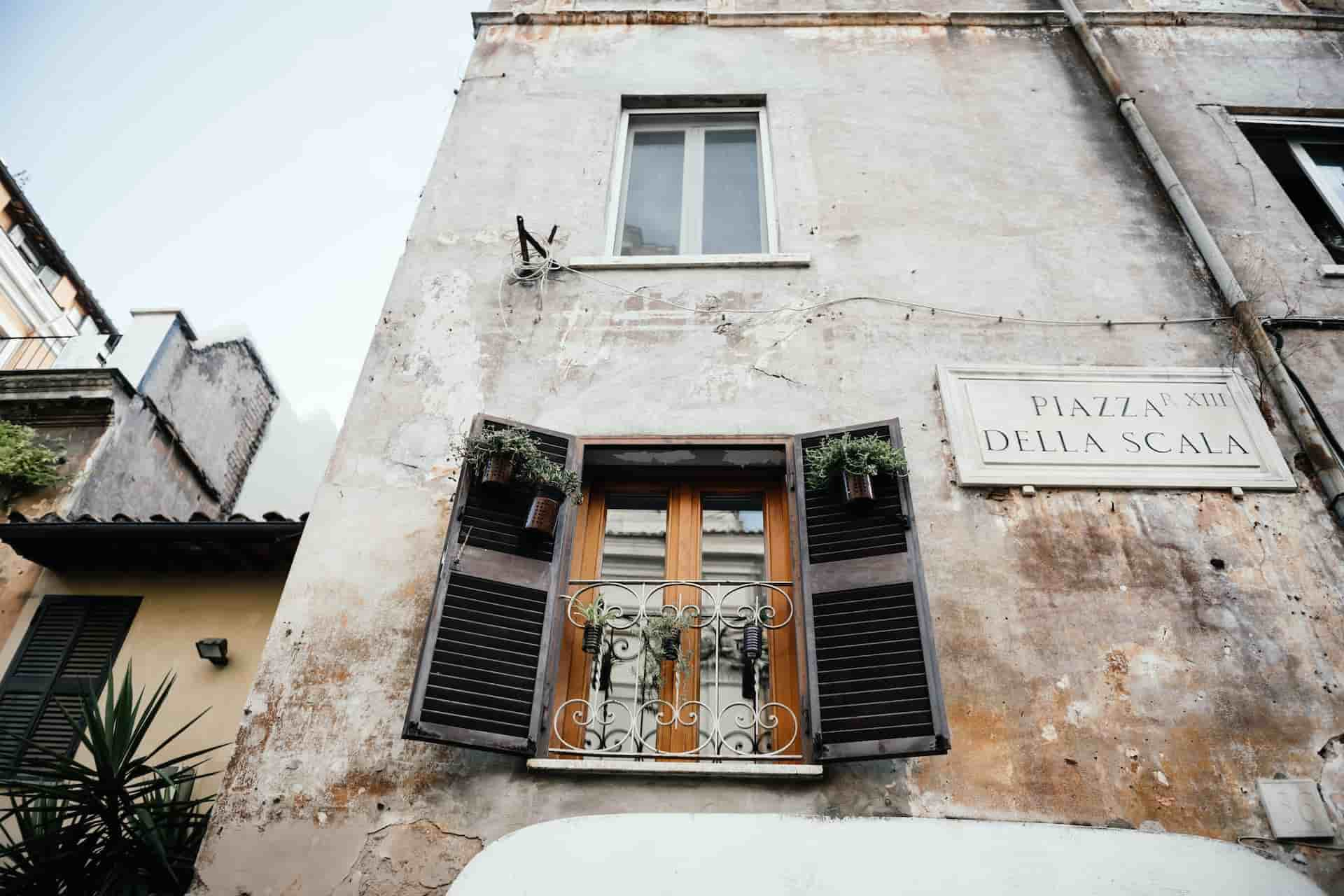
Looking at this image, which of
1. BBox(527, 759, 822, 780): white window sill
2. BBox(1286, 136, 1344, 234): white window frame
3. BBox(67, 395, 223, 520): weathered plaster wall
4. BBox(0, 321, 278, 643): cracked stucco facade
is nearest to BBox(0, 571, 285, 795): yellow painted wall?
BBox(0, 321, 278, 643): cracked stucco facade

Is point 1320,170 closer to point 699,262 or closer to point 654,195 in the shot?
point 699,262

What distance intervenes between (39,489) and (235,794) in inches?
178

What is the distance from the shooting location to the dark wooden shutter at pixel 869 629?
4.02m

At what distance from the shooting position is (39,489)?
7383 mm

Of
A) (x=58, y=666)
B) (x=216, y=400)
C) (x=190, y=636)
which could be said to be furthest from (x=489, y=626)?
(x=216, y=400)

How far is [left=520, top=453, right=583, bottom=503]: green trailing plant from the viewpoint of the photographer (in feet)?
15.7

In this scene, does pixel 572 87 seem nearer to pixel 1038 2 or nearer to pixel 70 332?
pixel 1038 2

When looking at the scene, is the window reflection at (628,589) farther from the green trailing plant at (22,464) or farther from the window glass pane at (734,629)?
the green trailing plant at (22,464)

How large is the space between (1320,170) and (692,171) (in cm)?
489

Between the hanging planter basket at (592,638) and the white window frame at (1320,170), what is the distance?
628cm

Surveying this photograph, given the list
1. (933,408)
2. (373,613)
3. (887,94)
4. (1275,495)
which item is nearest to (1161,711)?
(1275,495)

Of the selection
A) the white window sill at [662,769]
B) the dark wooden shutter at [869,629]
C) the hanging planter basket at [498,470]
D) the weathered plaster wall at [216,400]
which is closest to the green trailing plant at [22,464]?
the weathered plaster wall at [216,400]

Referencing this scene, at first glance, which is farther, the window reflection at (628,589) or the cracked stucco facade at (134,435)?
the cracked stucco facade at (134,435)

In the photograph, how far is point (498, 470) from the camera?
472cm
